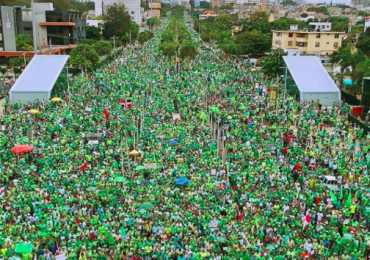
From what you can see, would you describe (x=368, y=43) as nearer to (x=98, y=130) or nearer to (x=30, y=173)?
(x=98, y=130)

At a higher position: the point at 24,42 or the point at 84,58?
the point at 24,42

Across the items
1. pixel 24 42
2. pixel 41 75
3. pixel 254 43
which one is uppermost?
pixel 254 43

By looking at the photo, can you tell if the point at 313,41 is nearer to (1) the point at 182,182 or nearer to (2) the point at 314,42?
(2) the point at 314,42

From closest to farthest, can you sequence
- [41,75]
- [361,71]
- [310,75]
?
[41,75] → [361,71] → [310,75]

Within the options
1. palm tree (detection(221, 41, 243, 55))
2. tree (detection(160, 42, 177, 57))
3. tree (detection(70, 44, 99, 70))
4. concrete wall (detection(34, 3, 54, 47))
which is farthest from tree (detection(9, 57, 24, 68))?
palm tree (detection(221, 41, 243, 55))

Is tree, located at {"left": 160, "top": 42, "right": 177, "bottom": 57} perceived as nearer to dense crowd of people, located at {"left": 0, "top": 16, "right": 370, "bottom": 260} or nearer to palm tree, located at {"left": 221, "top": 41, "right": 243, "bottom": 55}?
palm tree, located at {"left": 221, "top": 41, "right": 243, "bottom": 55}

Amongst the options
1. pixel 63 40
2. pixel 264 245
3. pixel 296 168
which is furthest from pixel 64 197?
pixel 63 40

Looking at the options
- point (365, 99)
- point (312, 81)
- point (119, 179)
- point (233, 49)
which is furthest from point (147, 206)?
point (233, 49)

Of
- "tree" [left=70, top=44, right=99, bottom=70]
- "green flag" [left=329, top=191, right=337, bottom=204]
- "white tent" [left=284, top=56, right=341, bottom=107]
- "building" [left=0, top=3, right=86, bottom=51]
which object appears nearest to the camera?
"green flag" [left=329, top=191, right=337, bottom=204]
